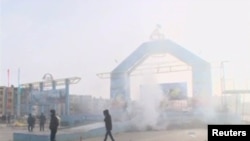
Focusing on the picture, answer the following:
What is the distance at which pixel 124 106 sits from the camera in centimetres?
3366

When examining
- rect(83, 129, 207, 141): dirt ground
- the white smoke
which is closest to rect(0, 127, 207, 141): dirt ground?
rect(83, 129, 207, 141): dirt ground

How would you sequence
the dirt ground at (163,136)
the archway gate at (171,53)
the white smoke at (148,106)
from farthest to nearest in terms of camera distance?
the archway gate at (171,53)
the white smoke at (148,106)
the dirt ground at (163,136)

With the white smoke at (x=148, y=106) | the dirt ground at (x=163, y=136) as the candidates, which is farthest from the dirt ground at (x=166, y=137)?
the white smoke at (x=148, y=106)

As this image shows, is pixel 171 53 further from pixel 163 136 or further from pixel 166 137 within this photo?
pixel 166 137

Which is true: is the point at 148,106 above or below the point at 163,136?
above

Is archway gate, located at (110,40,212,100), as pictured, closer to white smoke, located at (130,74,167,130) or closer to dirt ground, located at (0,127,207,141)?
white smoke, located at (130,74,167,130)

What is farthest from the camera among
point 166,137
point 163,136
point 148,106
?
point 148,106

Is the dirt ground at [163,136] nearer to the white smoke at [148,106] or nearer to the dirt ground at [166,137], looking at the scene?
the dirt ground at [166,137]

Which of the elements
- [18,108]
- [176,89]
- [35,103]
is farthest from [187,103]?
[18,108]

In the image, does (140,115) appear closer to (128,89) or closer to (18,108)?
(128,89)

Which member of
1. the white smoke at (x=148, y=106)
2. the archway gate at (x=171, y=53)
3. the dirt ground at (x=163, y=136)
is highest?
the archway gate at (x=171, y=53)

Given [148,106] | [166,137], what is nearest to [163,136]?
[166,137]

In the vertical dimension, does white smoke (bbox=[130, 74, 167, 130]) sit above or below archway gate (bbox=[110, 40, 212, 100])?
below

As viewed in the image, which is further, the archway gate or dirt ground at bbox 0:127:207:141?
the archway gate
